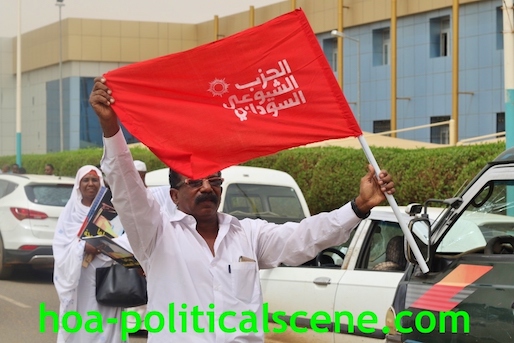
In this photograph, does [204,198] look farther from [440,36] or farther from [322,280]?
[440,36]

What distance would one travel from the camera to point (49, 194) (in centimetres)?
1552

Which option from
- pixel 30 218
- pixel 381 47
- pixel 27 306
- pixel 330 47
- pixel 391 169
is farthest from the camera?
pixel 330 47

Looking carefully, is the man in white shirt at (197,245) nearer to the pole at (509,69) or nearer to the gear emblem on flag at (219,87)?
the gear emblem on flag at (219,87)

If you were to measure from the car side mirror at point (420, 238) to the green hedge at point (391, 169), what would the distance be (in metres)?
7.68

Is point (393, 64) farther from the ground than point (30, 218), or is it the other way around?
point (393, 64)

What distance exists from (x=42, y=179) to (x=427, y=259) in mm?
11017

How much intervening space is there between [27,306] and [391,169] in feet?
25.8

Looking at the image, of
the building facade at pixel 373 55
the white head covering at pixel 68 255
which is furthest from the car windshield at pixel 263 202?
the building facade at pixel 373 55

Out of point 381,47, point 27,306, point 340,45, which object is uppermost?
point 381,47

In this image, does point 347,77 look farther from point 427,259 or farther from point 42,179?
point 427,259

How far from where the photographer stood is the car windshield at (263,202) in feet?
40.8

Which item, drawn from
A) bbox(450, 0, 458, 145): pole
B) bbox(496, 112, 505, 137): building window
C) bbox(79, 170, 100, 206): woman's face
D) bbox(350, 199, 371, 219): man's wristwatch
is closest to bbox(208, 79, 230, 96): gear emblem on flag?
bbox(350, 199, 371, 219): man's wristwatch

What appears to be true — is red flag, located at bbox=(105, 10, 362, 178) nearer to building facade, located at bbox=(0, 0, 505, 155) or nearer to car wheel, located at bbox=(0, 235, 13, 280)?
car wheel, located at bbox=(0, 235, 13, 280)

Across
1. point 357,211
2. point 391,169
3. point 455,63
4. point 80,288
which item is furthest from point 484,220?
point 455,63
